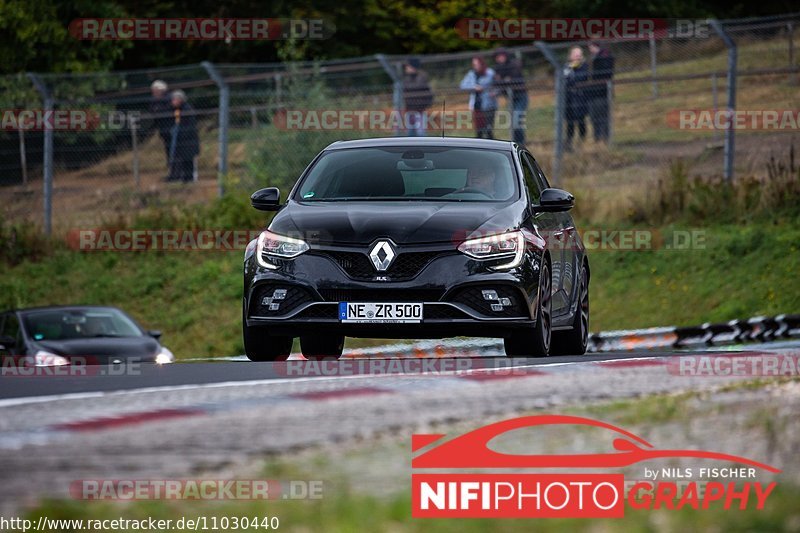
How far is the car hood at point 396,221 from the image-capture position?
10.8 m

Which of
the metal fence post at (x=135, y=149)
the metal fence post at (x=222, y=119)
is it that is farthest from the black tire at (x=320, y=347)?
the metal fence post at (x=135, y=149)

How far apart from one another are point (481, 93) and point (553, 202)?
1365cm

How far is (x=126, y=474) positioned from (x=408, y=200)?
6.54m

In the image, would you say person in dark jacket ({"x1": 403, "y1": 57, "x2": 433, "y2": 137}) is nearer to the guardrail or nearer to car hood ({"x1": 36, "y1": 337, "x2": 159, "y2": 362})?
car hood ({"x1": 36, "y1": 337, "x2": 159, "y2": 362})

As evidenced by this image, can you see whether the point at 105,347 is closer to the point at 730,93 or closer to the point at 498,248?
the point at 498,248

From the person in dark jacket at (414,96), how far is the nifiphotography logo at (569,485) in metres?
20.1

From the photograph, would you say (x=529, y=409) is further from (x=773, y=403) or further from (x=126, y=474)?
(x=126, y=474)

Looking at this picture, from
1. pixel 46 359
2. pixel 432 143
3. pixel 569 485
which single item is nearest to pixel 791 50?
pixel 46 359

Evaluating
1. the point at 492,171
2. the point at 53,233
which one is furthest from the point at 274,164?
the point at 492,171

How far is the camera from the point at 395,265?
423 inches

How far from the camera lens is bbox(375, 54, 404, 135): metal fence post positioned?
25.4m

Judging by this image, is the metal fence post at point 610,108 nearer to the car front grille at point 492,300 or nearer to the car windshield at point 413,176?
the car windshield at point 413,176

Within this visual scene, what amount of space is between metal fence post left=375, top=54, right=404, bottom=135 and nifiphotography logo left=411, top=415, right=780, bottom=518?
19.9 m

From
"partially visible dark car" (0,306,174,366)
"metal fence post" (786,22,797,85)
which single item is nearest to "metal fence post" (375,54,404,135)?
"metal fence post" (786,22,797,85)
